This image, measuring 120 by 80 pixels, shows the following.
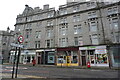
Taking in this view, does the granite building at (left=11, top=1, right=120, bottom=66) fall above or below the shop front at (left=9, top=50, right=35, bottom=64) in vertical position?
above

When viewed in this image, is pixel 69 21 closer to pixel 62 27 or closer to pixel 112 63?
pixel 62 27

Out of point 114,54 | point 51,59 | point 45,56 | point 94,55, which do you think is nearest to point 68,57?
point 51,59

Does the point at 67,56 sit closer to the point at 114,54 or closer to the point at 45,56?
the point at 45,56

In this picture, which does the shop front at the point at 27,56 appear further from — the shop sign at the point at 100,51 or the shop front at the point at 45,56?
the shop sign at the point at 100,51

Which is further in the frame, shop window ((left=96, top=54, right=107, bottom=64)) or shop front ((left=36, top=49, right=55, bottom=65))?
shop front ((left=36, top=49, right=55, bottom=65))

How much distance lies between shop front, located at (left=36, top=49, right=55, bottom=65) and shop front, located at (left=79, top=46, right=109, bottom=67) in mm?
7552

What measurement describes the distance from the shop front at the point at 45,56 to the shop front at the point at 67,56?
163 centimetres

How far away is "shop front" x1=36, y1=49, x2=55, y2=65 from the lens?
78.4ft

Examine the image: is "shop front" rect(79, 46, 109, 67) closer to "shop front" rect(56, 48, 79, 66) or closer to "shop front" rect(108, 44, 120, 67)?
"shop front" rect(108, 44, 120, 67)

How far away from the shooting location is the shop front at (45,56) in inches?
941

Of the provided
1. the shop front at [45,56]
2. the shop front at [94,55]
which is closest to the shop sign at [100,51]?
the shop front at [94,55]

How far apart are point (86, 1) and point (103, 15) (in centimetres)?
594

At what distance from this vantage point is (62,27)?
2488 cm

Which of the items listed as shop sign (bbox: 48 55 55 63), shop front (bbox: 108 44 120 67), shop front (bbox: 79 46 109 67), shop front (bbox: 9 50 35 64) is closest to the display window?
shop front (bbox: 79 46 109 67)
